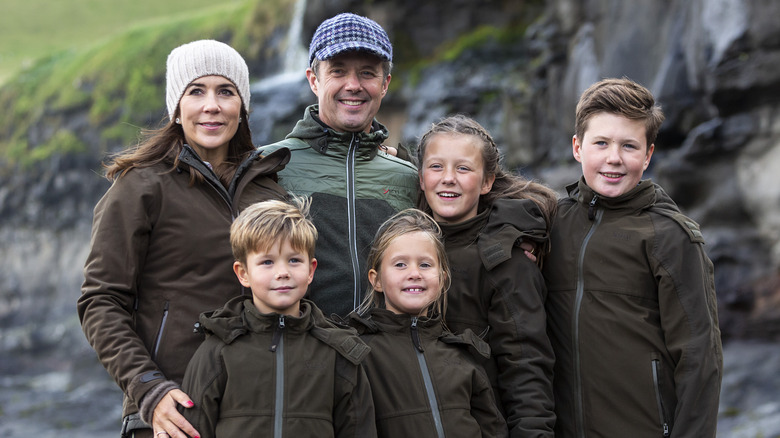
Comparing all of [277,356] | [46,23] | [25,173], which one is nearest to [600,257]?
[277,356]

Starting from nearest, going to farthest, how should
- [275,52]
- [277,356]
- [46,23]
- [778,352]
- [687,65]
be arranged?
[277,356] → [778,352] → [687,65] → [275,52] → [46,23]

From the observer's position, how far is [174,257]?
135 inches

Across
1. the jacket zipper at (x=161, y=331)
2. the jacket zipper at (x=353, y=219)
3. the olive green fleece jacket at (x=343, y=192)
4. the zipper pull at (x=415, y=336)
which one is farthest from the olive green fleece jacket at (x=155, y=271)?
the zipper pull at (x=415, y=336)

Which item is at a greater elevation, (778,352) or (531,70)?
(531,70)

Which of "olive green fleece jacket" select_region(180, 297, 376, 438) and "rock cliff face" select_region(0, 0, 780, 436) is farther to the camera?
"rock cliff face" select_region(0, 0, 780, 436)

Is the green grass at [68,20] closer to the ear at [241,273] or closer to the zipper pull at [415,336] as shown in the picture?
the ear at [241,273]

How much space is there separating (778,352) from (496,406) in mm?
8229

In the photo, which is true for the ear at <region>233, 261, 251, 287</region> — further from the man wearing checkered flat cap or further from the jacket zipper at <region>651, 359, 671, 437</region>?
the jacket zipper at <region>651, 359, 671, 437</region>

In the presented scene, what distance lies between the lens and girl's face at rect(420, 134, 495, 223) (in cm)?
392

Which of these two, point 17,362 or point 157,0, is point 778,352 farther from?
point 157,0

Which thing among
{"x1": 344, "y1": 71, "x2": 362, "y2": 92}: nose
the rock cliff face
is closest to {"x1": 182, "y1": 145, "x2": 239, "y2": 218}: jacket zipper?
{"x1": 344, "y1": 71, "x2": 362, "y2": 92}: nose

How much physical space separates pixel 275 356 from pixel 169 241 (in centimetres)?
74

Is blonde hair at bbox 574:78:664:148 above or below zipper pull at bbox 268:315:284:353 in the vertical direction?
above

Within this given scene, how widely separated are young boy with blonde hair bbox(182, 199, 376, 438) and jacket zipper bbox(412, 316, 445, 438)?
28cm
